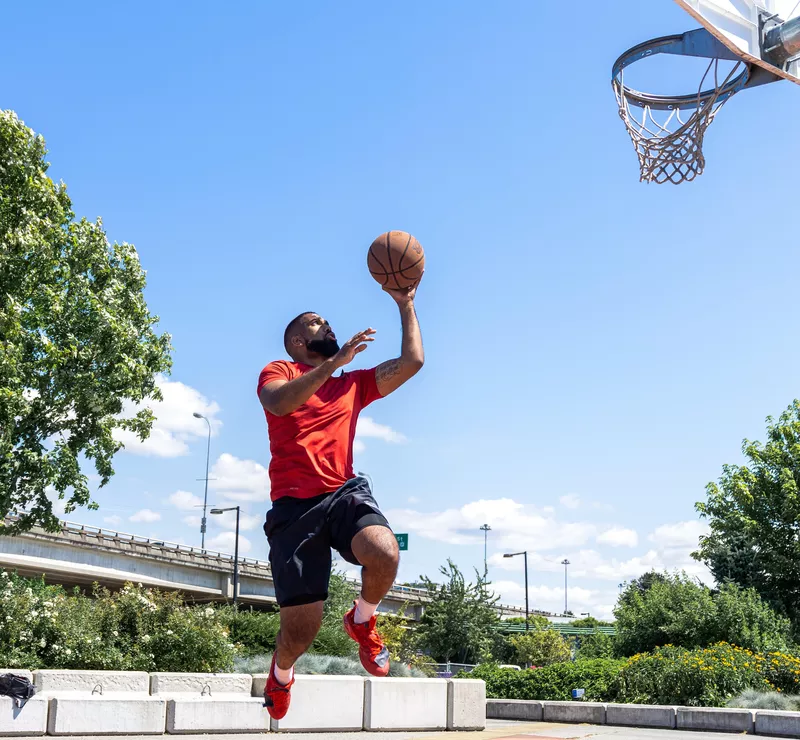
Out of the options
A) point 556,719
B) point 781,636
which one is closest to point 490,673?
point 556,719

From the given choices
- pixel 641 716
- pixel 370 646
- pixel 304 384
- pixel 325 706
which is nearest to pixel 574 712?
pixel 641 716

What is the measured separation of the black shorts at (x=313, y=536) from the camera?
401 cm

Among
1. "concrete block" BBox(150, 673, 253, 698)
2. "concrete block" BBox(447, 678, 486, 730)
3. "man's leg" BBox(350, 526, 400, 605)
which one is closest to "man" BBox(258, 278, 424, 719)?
"man's leg" BBox(350, 526, 400, 605)

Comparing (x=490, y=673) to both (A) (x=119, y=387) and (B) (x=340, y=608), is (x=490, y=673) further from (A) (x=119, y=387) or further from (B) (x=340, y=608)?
(B) (x=340, y=608)

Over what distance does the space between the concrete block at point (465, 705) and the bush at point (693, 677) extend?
4.53 metres

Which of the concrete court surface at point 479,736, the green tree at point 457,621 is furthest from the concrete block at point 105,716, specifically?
the green tree at point 457,621

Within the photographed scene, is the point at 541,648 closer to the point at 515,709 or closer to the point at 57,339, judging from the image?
the point at 515,709

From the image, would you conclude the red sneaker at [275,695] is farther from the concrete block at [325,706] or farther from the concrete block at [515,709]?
the concrete block at [515,709]

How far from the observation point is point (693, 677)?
18469 mm

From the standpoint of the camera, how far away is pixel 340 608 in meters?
39.0

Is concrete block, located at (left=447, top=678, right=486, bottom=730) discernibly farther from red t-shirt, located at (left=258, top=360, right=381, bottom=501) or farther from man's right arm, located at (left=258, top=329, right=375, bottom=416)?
man's right arm, located at (left=258, top=329, right=375, bottom=416)

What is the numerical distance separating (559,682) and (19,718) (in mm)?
12953

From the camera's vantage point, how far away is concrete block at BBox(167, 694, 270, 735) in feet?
43.6

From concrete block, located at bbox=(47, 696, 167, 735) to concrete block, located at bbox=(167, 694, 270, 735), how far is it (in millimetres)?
207
